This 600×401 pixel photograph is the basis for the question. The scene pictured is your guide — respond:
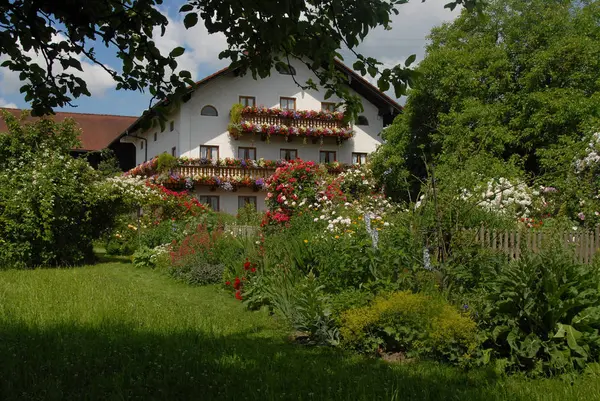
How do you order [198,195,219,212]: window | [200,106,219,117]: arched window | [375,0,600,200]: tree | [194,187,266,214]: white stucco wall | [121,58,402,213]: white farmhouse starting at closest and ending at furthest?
[375,0,600,200]: tree → [121,58,402,213]: white farmhouse → [200,106,219,117]: arched window → [198,195,219,212]: window → [194,187,266,214]: white stucco wall

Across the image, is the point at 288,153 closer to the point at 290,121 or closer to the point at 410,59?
the point at 290,121

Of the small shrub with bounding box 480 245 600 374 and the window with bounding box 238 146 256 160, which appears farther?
the window with bounding box 238 146 256 160

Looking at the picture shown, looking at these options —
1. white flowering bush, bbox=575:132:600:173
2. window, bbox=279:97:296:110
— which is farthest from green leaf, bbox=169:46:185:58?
window, bbox=279:97:296:110

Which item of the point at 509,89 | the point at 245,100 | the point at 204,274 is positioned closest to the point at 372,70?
the point at 204,274

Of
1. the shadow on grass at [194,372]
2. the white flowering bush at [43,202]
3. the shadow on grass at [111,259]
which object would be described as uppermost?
the white flowering bush at [43,202]

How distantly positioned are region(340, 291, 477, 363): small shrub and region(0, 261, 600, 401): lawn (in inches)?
10.5

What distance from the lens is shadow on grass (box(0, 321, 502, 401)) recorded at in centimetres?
438

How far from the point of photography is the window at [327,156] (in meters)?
31.5

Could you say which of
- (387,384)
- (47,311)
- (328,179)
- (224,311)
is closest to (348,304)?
(387,384)

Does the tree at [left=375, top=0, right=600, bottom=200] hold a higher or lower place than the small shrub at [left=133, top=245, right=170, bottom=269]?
higher

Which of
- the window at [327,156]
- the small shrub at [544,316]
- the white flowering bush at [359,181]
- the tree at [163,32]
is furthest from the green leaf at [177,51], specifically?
the window at [327,156]

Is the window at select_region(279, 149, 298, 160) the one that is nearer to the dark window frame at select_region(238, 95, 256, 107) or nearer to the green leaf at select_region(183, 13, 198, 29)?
the dark window frame at select_region(238, 95, 256, 107)

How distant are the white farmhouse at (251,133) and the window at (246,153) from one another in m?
0.05

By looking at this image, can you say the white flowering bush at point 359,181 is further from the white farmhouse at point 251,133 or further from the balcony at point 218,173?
the white farmhouse at point 251,133
